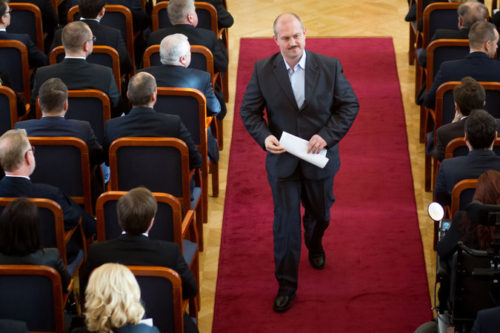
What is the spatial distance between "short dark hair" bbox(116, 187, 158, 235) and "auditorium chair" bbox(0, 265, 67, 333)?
0.39 metres

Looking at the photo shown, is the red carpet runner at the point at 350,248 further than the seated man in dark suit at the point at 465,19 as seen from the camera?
No

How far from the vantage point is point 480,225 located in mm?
3789

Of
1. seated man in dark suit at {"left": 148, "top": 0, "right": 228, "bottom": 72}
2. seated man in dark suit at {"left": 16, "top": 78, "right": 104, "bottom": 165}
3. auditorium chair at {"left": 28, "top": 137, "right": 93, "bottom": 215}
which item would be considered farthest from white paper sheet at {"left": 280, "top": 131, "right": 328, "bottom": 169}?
seated man in dark suit at {"left": 148, "top": 0, "right": 228, "bottom": 72}

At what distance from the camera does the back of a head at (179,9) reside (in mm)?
6254

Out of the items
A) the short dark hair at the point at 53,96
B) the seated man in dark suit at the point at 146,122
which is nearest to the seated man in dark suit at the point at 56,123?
the short dark hair at the point at 53,96

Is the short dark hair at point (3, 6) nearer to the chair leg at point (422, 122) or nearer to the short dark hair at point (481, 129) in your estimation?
the chair leg at point (422, 122)

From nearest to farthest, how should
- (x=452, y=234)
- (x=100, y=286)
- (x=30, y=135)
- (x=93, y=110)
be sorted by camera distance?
(x=100, y=286) → (x=452, y=234) → (x=30, y=135) → (x=93, y=110)

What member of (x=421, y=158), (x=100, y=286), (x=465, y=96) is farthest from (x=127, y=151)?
(x=421, y=158)

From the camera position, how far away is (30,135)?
4805 mm

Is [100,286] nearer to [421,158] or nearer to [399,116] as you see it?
[421,158]

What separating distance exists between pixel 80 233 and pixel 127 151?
511mm

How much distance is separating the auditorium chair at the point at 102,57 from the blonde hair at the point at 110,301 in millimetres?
3008

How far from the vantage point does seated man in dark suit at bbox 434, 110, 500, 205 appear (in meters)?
4.34

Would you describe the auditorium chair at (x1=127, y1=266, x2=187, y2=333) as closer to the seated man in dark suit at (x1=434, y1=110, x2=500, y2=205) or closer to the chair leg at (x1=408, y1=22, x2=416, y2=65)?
the seated man in dark suit at (x1=434, y1=110, x2=500, y2=205)
